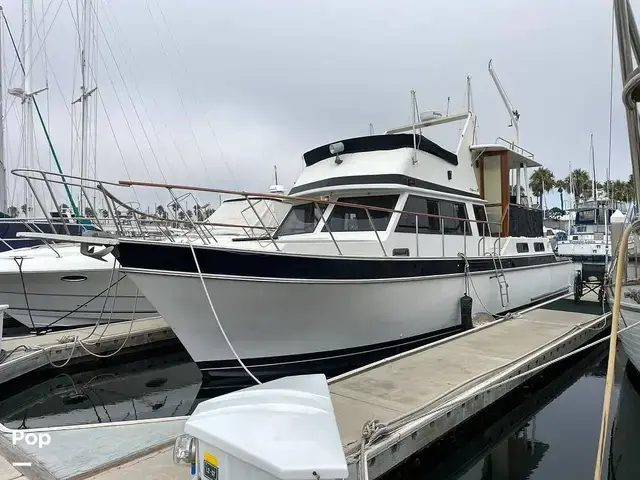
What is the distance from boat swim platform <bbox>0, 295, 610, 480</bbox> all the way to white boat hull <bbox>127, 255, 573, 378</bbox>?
2.78ft

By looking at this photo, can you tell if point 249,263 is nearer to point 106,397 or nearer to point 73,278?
point 106,397

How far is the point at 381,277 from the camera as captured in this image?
6805 millimetres

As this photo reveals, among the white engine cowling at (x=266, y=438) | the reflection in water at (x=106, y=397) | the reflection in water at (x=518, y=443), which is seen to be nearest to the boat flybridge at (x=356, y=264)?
the reflection in water at (x=106, y=397)

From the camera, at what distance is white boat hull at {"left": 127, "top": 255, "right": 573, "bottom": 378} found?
5.83 metres

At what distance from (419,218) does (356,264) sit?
199 centimetres

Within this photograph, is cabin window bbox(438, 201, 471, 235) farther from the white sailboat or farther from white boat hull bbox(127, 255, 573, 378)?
the white sailboat

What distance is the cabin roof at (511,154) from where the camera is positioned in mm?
9906

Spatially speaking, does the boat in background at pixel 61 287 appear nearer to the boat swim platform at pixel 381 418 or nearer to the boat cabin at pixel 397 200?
the boat cabin at pixel 397 200

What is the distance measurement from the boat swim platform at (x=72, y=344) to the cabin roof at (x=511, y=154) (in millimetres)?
7309

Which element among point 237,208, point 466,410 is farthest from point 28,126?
point 466,410

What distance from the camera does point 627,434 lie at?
5.56 metres

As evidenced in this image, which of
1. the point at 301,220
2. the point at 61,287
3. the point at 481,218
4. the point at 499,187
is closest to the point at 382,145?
the point at 301,220

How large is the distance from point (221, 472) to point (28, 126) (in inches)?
689

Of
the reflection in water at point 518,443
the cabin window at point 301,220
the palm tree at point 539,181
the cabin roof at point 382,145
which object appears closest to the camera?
the reflection in water at point 518,443
